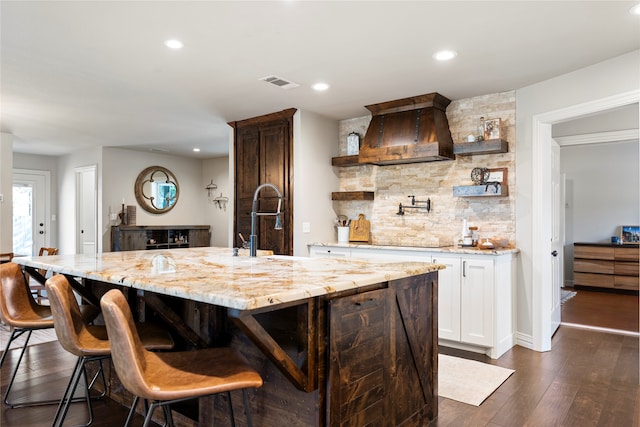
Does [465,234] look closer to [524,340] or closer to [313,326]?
[524,340]

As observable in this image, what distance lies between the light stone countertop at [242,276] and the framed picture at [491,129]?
7.46ft

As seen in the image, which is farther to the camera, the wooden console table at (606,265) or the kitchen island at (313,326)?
the wooden console table at (606,265)

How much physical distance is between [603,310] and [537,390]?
11.0 ft

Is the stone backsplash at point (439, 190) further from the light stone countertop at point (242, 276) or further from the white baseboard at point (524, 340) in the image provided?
the light stone countertop at point (242, 276)

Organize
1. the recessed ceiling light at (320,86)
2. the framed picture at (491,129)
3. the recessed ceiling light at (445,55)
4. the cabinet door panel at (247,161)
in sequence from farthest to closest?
1. the cabinet door panel at (247,161)
2. the framed picture at (491,129)
3. the recessed ceiling light at (320,86)
4. the recessed ceiling light at (445,55)

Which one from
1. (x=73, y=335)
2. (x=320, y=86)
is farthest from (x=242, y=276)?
(x=320, y=86)

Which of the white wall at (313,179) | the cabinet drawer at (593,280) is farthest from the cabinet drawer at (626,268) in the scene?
the white wall at (313,179)

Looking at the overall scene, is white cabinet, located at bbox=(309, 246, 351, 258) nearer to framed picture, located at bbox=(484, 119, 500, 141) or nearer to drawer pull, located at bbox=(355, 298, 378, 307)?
framed picture, located at bbox=(484, 119, 500, 141)

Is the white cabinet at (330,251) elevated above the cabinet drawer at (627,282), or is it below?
above

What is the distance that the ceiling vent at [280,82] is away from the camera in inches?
154

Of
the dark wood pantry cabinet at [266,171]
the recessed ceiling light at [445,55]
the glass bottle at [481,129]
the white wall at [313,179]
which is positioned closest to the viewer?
the recessed ceiling light at [445,55]

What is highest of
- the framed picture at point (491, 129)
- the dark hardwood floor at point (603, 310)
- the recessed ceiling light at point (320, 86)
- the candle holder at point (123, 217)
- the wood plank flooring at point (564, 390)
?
the recessed ceiling light at point (320, 86)

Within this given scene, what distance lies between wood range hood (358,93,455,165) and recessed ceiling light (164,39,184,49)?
2249 millimetres

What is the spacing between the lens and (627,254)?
6.78 metres
